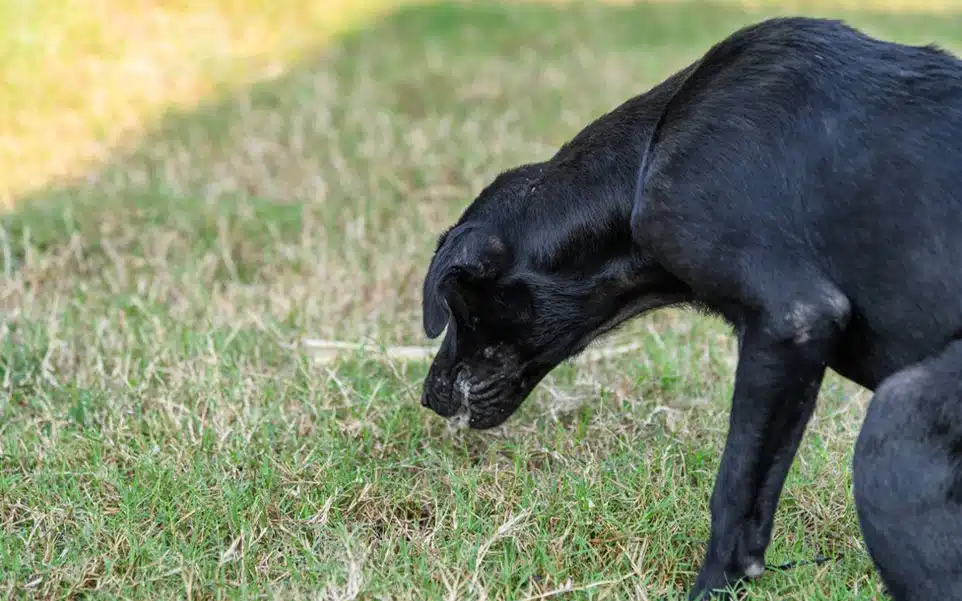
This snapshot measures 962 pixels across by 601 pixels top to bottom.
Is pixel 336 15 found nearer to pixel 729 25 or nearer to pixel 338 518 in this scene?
pixel 729 25

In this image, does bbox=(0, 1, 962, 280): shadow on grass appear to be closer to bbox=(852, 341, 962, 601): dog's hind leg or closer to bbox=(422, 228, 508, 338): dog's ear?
bbox=(422, 228, 508, 338): dog's ear

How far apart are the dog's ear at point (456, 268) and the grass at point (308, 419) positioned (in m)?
0.66

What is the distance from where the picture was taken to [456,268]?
3787 millimetres

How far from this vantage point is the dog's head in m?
3.79

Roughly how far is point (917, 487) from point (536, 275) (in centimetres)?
137

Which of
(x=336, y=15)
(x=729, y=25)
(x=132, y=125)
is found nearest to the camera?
(x=132, y=125)

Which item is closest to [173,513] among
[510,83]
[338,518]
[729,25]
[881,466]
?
[338,518]

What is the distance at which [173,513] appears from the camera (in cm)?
387

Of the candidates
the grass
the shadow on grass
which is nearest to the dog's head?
the grass

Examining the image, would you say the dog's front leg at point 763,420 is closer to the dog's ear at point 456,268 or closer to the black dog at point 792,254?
the black dog at point 792,254

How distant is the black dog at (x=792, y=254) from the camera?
306cm

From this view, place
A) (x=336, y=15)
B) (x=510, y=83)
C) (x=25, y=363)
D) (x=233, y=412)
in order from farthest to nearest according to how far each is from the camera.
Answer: (x=336, y=15), (x=510, y=83), (x=25, y=363), (x=233, y=412)

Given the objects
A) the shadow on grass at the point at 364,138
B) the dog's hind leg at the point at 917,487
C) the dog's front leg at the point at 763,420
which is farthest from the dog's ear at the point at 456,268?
the shadow on grass at the point at 364,138

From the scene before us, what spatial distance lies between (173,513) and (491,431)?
128cm
